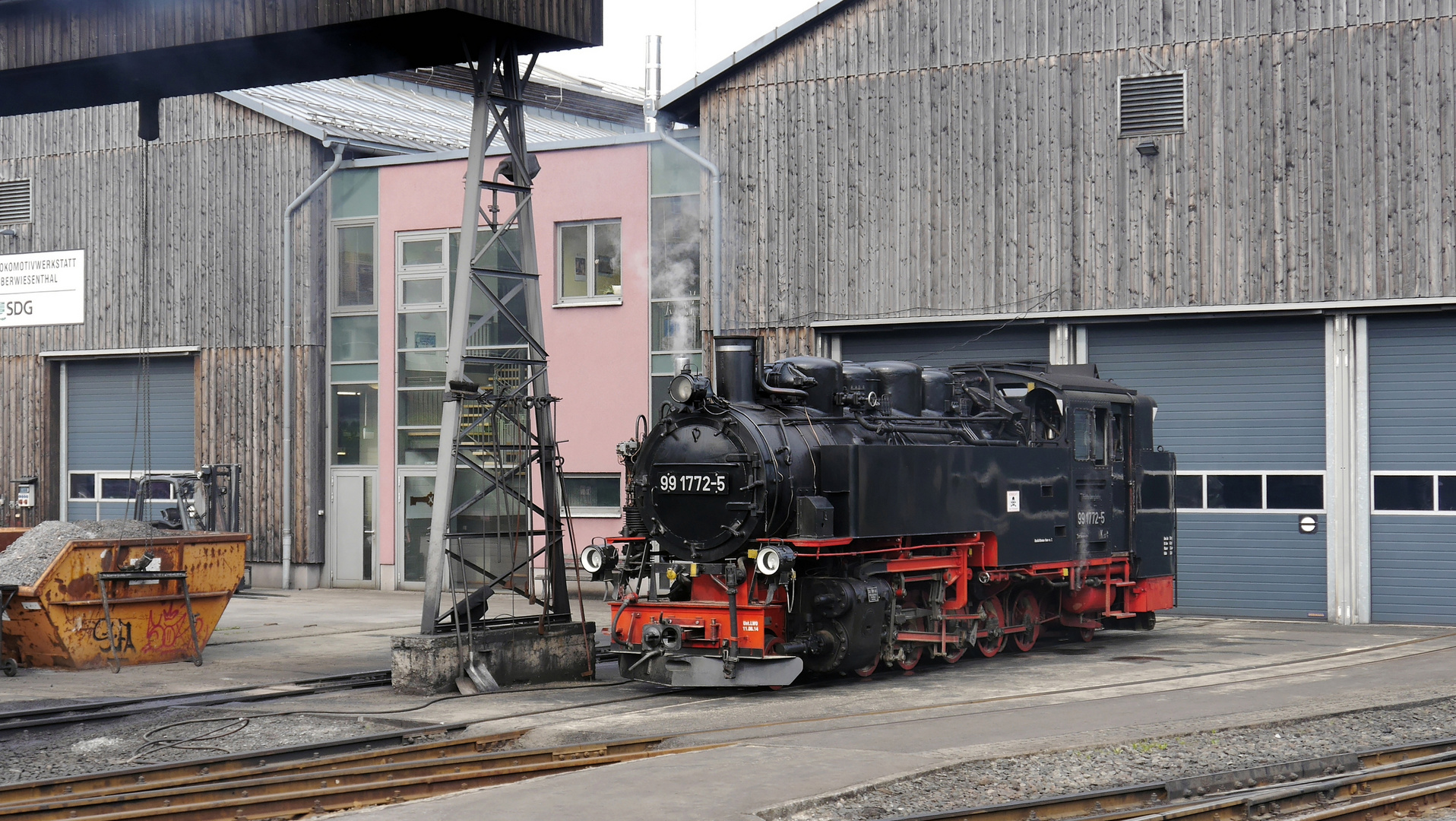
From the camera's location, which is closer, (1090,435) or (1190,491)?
(1090,435)

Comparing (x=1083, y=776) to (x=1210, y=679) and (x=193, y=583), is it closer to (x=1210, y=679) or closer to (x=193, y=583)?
(x=1210, y=679)

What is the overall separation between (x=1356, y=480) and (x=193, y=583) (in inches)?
537

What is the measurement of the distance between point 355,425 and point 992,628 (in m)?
12.9

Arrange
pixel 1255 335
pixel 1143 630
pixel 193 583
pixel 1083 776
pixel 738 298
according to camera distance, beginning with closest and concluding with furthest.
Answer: pixel 1083 776 < pixel 193 583 < pixel 1143 630 < pixel 1255 335 < pixel 738 298

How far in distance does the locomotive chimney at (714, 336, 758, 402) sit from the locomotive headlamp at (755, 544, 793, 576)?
5.56 feet

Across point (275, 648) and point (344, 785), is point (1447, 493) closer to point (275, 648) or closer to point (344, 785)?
point (275, 648)

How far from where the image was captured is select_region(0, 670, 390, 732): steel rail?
37.6 feet

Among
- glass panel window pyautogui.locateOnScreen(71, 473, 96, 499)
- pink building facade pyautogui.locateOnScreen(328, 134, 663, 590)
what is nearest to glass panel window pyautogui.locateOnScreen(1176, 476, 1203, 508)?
pink building facade pyautogui.locateOnScreen(328, 134, 663, 590)

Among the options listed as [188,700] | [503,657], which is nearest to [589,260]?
[503,657]

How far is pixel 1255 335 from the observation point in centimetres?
1916

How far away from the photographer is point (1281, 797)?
8516mm

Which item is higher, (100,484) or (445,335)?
(445,335)

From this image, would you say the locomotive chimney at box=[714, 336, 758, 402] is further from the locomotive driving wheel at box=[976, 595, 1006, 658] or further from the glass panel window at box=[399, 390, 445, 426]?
the glass panel window at box=[399, 390, 445, 426]

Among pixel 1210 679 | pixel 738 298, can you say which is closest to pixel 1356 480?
pixel 1210 679
